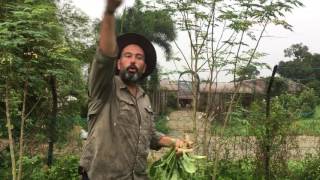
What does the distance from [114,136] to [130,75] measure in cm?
37

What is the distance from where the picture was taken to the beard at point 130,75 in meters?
3.23

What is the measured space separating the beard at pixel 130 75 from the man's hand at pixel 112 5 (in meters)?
0.64

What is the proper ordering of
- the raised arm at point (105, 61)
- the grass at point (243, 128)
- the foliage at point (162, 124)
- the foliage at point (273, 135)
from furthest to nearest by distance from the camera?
1. the foliage at point (162, 124)
2. the grass at point (243, 128)
3. the foliage at point (273, 135)
4. the raised arm at point (105, 61)

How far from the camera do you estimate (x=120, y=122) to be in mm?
3211

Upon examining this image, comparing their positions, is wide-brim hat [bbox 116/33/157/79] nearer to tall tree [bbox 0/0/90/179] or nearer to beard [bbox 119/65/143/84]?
beard [bbox 119/65/143/84]

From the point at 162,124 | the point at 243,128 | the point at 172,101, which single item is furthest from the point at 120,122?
the point at 162,124

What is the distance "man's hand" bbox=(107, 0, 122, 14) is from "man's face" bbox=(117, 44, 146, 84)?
Result: 2.09 feet

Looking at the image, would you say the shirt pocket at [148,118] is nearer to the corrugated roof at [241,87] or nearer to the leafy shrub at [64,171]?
the leafy shrub at [64,171]

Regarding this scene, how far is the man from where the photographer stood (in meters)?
3.15

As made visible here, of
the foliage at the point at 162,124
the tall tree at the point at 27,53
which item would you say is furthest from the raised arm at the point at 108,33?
the foliage at the point at 162,124

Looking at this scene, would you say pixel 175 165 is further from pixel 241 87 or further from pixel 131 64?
pixel 241 87

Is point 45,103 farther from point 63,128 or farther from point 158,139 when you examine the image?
point 158,139

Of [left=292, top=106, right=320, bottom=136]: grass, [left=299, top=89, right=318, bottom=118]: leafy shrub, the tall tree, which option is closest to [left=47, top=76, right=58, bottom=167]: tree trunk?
the tall tree

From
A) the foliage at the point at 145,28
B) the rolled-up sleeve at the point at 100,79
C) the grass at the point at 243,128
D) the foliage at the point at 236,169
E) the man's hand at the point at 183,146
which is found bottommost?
the foliage at the point at 236,169
